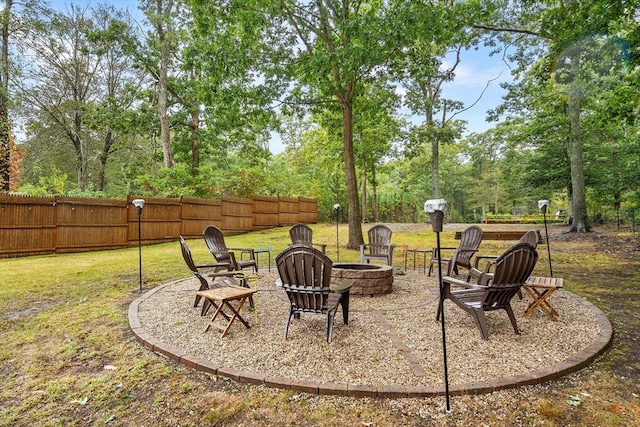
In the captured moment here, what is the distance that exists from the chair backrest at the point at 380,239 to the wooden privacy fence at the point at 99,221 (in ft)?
17.9

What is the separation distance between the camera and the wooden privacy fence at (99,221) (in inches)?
370

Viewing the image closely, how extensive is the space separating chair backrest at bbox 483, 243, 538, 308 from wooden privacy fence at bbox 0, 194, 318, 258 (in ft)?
24.7

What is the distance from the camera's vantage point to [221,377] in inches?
108

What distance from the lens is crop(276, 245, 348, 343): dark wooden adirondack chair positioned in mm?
3393

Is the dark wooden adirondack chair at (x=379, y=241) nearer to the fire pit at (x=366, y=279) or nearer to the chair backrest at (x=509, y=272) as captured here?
the fire pit at (x=366, y=279)

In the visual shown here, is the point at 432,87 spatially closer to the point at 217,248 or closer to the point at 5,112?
the point at 217,248

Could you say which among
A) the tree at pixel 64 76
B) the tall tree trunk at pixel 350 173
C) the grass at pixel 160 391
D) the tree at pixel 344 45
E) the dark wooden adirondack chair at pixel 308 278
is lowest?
the grass at pixel 160 391

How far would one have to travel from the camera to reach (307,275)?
3.43 m

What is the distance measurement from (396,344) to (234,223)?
44.3 feet

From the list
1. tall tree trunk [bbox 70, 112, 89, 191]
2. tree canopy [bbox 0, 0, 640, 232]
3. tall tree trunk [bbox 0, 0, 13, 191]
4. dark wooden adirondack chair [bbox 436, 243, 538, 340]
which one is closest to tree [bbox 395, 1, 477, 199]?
tree canopy [bbox 0, 0, 640, 232]

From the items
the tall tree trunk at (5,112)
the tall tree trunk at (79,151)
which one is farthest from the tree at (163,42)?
the tall tree trunk at (79,151)

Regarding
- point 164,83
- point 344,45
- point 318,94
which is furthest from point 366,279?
point 164,83

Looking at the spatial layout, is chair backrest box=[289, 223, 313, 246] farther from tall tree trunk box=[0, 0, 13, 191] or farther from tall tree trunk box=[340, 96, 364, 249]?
tall tree trunk box=[0, 0, 13, 191]

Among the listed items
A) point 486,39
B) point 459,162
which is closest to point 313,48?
point 486,39
